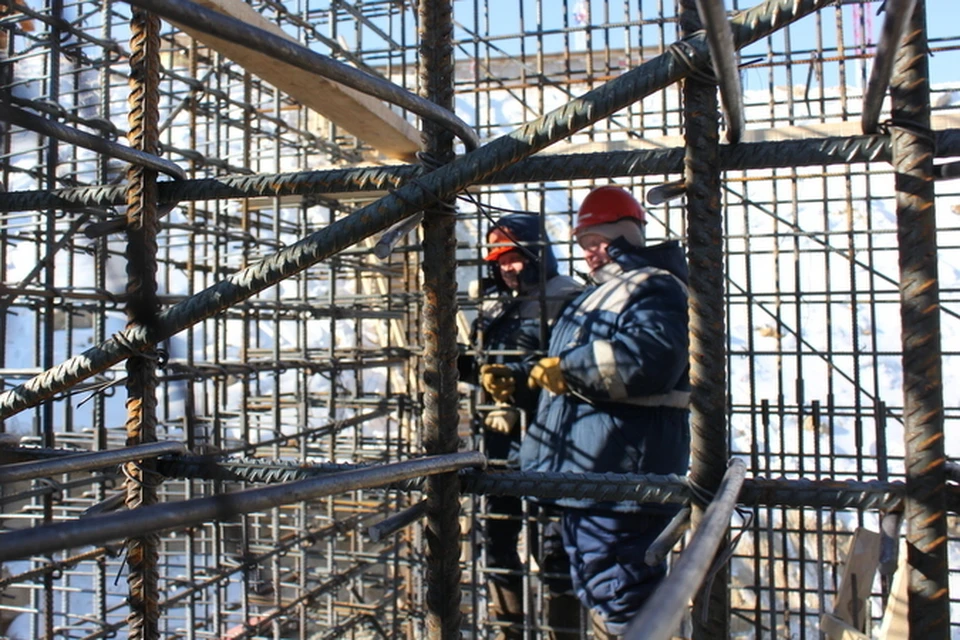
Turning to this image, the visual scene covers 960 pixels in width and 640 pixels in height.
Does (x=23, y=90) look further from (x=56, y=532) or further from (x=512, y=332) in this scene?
(x=56, y=532)

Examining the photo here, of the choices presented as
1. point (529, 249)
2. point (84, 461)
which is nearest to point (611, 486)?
point (84, 461)

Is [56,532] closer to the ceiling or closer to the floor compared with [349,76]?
closer to the floor

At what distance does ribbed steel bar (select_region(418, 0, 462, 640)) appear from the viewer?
1.38 meters

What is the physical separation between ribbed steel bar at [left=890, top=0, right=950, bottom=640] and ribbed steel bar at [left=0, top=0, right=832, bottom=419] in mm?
224

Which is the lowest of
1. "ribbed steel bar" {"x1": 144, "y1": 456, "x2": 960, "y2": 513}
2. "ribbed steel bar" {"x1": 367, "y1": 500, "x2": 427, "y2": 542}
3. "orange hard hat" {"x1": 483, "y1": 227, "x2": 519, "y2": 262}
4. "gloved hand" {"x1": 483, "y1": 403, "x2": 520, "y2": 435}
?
"gloved hand" {"x1": 483, "y1": 403, "x2": 520, "y2": 435}

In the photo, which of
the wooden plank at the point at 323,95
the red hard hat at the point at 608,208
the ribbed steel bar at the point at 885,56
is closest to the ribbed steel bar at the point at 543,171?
the ribbed steel bar at the point at 885,56

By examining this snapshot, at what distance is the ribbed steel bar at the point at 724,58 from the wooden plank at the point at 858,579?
0.72 metres

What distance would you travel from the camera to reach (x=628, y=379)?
2.36m

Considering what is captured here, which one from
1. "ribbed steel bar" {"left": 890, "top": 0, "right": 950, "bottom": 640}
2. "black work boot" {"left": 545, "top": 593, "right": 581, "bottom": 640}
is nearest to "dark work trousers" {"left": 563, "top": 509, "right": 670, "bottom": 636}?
"black work boot" {"left": 545, "top": 593, "right": 581, "bottom": 640}

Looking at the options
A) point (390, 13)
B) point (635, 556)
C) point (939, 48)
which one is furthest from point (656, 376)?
point (390, 13)

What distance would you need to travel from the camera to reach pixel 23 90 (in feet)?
14.4

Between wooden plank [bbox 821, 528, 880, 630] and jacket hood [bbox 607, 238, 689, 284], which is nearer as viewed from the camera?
wooden plank [bbox 821, 528, 880, 630]

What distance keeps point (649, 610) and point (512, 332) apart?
308 centimetres

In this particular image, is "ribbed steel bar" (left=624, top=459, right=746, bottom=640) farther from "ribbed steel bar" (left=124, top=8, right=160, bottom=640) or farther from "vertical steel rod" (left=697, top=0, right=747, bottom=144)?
"ribbed steel bar" (left=124, top=8, right=160, bottom=640)
